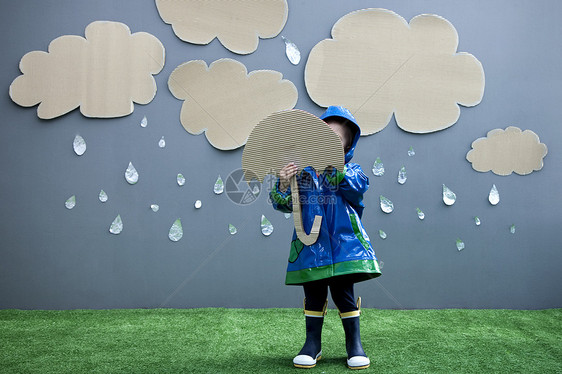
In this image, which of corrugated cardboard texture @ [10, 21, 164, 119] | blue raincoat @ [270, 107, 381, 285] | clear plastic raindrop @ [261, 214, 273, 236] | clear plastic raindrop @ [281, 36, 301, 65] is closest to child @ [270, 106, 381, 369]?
blue raincoat @ [270, 107, 381, 285]

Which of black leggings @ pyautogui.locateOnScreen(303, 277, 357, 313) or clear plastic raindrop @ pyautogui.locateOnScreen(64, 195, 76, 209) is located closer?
black leggings @ pyautogui.locateOnScreen(303, 277, 357, 313)

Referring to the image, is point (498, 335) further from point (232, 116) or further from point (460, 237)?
point (232, 116)

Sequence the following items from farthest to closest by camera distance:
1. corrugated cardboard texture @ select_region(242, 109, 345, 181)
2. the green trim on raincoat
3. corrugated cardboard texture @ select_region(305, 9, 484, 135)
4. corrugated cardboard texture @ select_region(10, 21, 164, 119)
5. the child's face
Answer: corrugated cardboard texture @ select_region(305, 9, 484, 135) → corrugated cardboard texture @ select_region(10, 21, 164, 119) → the child's face → the green trim on raincoat → corrugated cardboard texture @ select_region(242, 109, 345, 181)

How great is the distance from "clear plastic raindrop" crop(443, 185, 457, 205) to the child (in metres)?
1.17

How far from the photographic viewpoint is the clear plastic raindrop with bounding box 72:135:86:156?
264 cm

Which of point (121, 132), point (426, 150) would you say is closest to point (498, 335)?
point (426, 150)

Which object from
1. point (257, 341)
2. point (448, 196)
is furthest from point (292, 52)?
point (257, 341)

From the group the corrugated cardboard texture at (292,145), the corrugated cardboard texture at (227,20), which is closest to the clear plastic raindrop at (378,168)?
the corrugated cardboard texture at (227,20)

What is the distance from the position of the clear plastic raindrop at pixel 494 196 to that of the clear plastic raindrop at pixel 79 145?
2209mm

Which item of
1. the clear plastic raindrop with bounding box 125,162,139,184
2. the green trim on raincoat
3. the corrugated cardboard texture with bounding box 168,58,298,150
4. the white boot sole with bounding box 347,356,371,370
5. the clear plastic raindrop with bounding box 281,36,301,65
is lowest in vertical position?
the white boot sole with bounding box 347,356,371,370

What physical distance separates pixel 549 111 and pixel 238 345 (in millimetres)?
2151

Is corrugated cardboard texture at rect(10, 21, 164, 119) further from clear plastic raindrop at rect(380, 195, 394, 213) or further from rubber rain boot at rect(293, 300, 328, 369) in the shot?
rubber rain boot at rect(293, 300, 328, 369)

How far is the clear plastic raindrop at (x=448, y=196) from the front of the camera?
278 cm

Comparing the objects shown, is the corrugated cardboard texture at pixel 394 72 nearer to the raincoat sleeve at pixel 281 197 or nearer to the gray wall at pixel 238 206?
the gray wall at pixel 238 206
